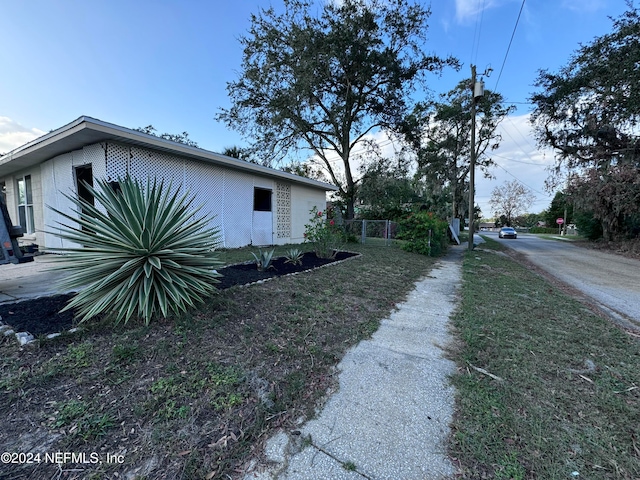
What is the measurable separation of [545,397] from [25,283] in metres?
7.16

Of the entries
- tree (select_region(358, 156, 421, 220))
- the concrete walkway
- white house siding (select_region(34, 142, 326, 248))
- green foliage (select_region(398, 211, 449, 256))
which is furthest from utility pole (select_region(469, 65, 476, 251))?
the concrete walkway

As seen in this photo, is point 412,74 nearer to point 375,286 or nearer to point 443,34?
point 443,34

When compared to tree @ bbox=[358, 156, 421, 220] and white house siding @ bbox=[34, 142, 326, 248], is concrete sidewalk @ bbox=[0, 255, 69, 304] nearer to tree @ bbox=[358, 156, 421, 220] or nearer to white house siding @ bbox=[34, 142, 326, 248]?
white house siding @ bbox=[34, 142, 326, 248]

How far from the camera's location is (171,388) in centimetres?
192

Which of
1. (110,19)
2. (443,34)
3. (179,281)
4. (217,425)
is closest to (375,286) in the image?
(179,281)

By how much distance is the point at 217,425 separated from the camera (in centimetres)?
167

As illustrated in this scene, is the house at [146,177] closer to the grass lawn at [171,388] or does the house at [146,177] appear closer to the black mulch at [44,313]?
the black mulch at [44,313]

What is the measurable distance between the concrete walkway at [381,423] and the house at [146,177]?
329 cm

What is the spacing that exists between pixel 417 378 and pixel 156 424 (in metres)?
2.00

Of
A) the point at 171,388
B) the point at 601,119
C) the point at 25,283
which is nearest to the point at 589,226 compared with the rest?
the point at 601,119

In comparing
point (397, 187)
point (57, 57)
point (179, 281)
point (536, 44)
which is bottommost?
point (179, 281)

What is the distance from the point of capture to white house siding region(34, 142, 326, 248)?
596 cm

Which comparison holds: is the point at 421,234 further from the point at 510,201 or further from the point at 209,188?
the point at 510,201

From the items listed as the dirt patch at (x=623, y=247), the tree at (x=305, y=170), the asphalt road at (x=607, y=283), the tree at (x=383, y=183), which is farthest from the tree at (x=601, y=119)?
the tree at (x=305, y=170)
